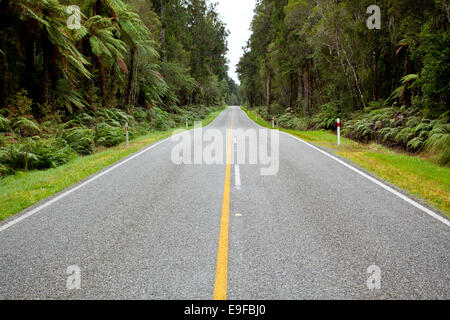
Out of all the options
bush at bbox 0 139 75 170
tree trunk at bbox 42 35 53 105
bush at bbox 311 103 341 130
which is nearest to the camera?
bush at bbox 0 139 75 170

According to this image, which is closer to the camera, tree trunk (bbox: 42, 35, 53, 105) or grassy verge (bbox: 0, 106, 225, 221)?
grassy verge (bbox: 0, 106, 225, 221)

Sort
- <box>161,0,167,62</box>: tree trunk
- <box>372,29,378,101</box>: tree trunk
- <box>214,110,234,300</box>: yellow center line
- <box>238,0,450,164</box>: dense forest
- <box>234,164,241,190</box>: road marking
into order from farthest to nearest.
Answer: <box>161,0,167,62</box>: tree trunk < <box>372,29,378,101</box>: tree trunk < <box>238,0,450,164</box>: dense forest < <box>234,164,241,190</box>: road marking < <box>214,110,234,300</box>: yellow center line

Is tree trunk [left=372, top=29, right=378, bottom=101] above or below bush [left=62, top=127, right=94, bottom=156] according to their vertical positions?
above

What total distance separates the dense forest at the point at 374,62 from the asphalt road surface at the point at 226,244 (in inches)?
249

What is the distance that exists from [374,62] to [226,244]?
1772 centimetres

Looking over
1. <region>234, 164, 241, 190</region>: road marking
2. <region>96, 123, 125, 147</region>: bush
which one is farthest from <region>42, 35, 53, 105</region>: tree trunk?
<region>234, 164, 241, 190</region>: road marking

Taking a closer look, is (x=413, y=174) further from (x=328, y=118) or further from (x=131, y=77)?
(x=131, y=77)

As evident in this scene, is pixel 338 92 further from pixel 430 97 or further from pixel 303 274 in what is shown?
pixel 303 274

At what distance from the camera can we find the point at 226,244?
3623 mm

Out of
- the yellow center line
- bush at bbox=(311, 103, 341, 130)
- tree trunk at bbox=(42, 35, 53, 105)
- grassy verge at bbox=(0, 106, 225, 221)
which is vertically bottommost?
the yellow center line

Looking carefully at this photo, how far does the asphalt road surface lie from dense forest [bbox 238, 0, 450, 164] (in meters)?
6.31

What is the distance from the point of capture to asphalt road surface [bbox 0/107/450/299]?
2.78 m

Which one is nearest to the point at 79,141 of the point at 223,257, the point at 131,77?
the point at 223,257

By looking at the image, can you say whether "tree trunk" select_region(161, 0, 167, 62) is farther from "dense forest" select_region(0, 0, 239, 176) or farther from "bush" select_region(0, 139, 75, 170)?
"bush" select_region(0, 139, 75, 170)
